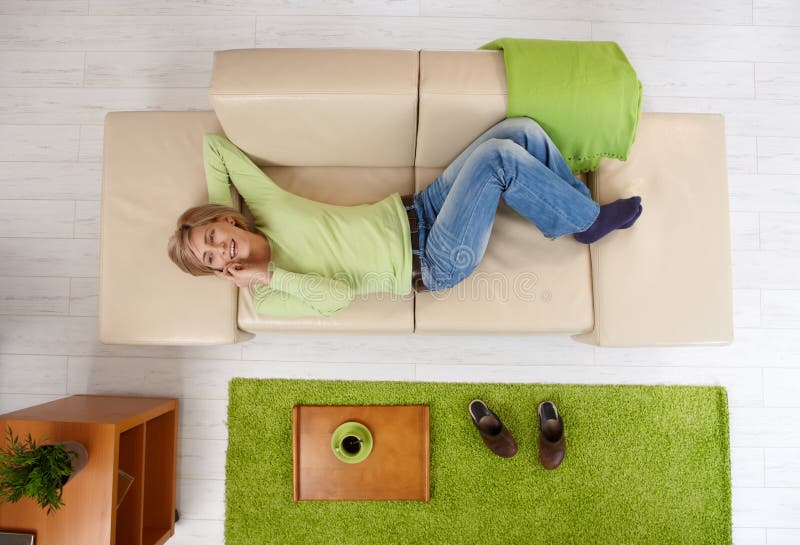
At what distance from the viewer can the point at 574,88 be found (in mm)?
1495

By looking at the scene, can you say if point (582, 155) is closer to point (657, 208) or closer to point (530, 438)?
point (657, 208)

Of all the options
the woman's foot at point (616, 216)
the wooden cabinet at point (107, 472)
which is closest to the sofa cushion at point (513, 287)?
the woman's foot at point (616, 216)

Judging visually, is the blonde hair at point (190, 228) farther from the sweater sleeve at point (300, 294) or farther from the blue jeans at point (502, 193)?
the blue jeans at point (502, 193)

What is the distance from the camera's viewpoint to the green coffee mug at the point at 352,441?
1.89 meters

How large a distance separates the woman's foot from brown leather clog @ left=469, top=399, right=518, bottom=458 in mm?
906

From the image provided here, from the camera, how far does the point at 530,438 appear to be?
2088 millimetres

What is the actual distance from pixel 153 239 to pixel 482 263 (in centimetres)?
118

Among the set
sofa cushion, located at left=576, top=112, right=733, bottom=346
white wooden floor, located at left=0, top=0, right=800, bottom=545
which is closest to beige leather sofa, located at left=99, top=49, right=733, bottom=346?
sofa cushion, located at left=576, top=112, right=733, bottom=346

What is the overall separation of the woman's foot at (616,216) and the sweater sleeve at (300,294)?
2.82ft

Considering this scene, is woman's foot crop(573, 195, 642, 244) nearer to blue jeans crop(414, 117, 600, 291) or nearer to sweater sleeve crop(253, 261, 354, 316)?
blue jeans crop(414, 117, 600, 291)

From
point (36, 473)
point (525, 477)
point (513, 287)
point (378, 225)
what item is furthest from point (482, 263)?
point (36, 473)

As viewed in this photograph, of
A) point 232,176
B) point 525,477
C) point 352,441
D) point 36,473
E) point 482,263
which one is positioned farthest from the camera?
point 525,477

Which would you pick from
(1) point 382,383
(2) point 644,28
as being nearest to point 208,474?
(1) point 382,383

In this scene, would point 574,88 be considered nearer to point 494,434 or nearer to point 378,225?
point 378,225
